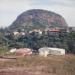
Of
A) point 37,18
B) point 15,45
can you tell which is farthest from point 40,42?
point 37,18

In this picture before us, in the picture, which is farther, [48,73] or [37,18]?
[37,18]

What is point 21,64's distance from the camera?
14766mm

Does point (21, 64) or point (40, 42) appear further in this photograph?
point (40, 42)

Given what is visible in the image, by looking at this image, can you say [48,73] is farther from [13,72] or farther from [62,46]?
[62,46]

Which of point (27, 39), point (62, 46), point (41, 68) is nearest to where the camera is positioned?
point (41, 68)

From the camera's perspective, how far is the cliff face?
240 ft

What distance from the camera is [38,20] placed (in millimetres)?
75562

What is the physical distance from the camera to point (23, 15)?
84125 millimetres

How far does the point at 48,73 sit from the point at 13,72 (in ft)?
4.82

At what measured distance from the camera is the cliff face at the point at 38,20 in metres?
73.1

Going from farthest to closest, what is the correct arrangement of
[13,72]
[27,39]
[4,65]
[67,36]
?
[27,39] < [67,36] < [4,65] < [13,72]

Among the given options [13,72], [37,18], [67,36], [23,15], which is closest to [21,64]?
[13,72]

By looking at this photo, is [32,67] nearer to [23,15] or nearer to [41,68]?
[41,68]

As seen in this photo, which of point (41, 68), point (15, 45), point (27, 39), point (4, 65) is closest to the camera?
point (41, 68)
